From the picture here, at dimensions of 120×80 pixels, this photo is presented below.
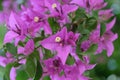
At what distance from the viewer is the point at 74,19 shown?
87cm

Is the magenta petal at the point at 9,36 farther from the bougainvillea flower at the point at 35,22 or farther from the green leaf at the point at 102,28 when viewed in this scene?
the green leaf at the point at 102,28

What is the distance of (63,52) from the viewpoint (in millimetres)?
807

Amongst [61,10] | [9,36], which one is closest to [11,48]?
[9,36]

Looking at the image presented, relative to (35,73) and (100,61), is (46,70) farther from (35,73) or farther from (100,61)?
(100,61)

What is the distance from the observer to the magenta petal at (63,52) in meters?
0.80

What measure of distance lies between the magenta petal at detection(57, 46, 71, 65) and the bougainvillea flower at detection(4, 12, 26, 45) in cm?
9

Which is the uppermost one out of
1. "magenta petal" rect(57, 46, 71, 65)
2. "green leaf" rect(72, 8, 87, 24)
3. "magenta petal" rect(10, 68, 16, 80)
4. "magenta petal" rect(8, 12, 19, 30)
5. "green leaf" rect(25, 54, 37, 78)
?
"magenta petal" rect(8, 12, 19, 30)

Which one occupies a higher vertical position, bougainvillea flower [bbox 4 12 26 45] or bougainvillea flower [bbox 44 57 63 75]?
bougainvillea flower [bbox 4 12 26 45]

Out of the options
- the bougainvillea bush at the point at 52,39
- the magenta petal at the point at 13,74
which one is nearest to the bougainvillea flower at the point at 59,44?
the bougainvillea bush at the point at 52,39

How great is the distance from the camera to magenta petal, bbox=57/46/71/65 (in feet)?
2.63

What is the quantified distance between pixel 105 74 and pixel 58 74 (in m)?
0.84

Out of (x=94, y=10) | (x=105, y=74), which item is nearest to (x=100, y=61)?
(x=105, y=74)

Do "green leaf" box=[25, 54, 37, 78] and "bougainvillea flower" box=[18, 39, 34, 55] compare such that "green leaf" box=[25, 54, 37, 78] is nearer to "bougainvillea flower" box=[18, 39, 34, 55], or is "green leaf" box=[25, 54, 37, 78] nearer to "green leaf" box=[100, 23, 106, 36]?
"bougainvillea flower" box=[18, 39, 34, 55]

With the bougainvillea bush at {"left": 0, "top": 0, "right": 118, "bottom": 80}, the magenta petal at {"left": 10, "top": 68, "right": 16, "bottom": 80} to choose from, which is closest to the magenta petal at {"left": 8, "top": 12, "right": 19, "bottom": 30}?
the bougainvillea bush at {"left": 0, "top": 0, "right": 118, "bottom": 80}
